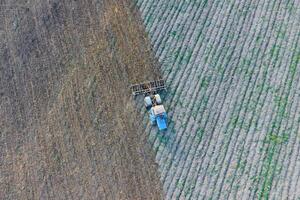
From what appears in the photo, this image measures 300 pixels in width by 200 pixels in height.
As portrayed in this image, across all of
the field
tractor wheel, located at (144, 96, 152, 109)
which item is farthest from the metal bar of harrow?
tractor wheel, located at (144, 96, 152, 109)

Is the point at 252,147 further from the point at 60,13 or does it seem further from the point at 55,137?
the point at 60,13

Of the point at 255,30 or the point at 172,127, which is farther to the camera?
the point at 255,30

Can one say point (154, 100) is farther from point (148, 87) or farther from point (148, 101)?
point (148, 87)

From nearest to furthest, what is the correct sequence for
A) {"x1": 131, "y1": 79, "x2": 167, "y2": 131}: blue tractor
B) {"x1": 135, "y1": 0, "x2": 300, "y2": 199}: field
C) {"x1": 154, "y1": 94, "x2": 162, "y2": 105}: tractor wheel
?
1. {"x1": 135, "y1": 0, "x2": 300, "y2": 199}: field
2. {"x1": 131, "y1": 79, "x2": 167, "y2": 131}: blue tractor
3. {"x1": 154, "y1": 94, "x2": 162, "y2": 105}: tractor wheel

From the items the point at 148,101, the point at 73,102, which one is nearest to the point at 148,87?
the point at 148,101

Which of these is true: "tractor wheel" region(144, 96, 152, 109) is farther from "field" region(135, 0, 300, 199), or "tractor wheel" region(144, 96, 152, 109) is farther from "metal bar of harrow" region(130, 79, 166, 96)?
"field" region(135, 0, 300, 199)

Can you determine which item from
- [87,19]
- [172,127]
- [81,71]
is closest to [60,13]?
[87,19]

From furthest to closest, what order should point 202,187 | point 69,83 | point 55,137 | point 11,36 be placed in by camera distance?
1. point 11,36
2. point 69,83
3. point 55,137
4. point 202,187
